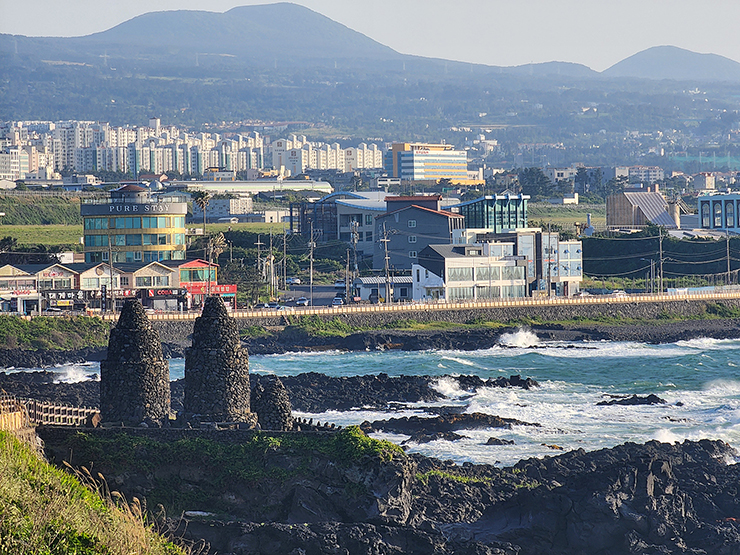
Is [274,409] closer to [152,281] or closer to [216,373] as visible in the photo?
[216,373]

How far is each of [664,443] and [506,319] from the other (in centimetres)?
3768

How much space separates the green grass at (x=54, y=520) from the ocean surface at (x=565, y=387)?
18648mm

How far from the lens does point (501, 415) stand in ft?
137

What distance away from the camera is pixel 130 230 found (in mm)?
76312

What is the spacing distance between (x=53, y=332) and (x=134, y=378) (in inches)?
1398

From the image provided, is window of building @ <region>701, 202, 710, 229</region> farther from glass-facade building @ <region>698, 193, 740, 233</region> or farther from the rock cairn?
the rock cairn

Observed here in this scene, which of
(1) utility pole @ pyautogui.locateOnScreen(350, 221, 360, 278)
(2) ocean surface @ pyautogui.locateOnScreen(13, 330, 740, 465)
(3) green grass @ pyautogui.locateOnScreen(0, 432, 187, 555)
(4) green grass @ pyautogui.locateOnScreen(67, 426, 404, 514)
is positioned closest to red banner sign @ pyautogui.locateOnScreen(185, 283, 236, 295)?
(2) ocean surface @ pyautogui.locateOnScreen(13, 330, 740, 465)

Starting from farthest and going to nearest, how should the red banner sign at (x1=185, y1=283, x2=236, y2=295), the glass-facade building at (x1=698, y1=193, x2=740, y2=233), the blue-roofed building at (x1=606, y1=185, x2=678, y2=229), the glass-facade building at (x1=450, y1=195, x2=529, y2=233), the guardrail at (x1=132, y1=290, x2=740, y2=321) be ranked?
1. the blue-roofed building at (x1=606, y1=185, x2=678, y2=229)
2. the glass-facade building at (x1=698, y1=193, x2=740, y2=233)
3. the glass-facade building at (x1=450, y1=195, x2=529, y2=233)
4. the red banner sign at (x1=185, y1=283, x2=236, y2=295)
5. the guardrail at (x1=132, y1=290, x2=740, y2=321)

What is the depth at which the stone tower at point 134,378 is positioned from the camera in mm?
25281

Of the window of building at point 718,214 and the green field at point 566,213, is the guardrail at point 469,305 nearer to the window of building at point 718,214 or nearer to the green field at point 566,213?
the window of building at point 718,214

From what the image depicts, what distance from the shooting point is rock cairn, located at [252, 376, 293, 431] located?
82.6 feet

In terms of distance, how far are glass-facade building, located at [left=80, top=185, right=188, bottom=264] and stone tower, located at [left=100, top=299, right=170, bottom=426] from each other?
5020 centimetres

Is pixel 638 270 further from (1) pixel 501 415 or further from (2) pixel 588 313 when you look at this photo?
(1) pixel 501 415

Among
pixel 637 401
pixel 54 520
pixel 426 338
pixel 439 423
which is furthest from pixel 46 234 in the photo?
pixel 54 520
